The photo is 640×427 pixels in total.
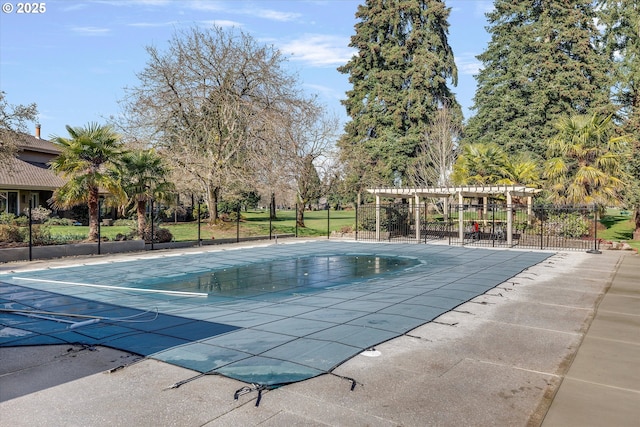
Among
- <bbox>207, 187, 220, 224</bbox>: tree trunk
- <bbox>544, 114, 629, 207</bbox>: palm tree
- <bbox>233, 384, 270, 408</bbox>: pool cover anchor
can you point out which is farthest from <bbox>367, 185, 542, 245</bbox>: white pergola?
<bbox>233, 384, 270, 408</bbox>: pool cover anchor

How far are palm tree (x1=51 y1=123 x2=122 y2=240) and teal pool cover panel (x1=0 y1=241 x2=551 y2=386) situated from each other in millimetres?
3318

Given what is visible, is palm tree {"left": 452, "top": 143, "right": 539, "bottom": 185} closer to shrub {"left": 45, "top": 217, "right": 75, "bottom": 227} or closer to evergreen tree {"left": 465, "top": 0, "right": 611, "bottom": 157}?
evergreen tree {"left": 465, "top": 0, "right": 611, "bottom": 157}

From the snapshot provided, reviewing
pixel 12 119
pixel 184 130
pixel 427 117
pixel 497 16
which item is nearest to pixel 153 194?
pixel 12 119

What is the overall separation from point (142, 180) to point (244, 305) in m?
12.2

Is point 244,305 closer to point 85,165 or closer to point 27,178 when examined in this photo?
point 85,165

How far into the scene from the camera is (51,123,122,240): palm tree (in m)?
17.1

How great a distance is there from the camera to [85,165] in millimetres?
17266

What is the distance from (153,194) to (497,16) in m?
36.4

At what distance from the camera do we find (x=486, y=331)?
6.98 m

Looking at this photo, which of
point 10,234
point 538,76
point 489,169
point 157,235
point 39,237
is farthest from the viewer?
point 538,76

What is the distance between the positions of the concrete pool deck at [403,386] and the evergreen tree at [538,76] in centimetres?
3394

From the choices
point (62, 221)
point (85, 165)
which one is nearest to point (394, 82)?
point (62, 221)

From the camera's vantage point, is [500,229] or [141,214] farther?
[500,229]

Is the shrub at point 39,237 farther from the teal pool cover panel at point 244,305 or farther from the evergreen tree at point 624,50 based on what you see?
the evergreen tree at point 624,50
